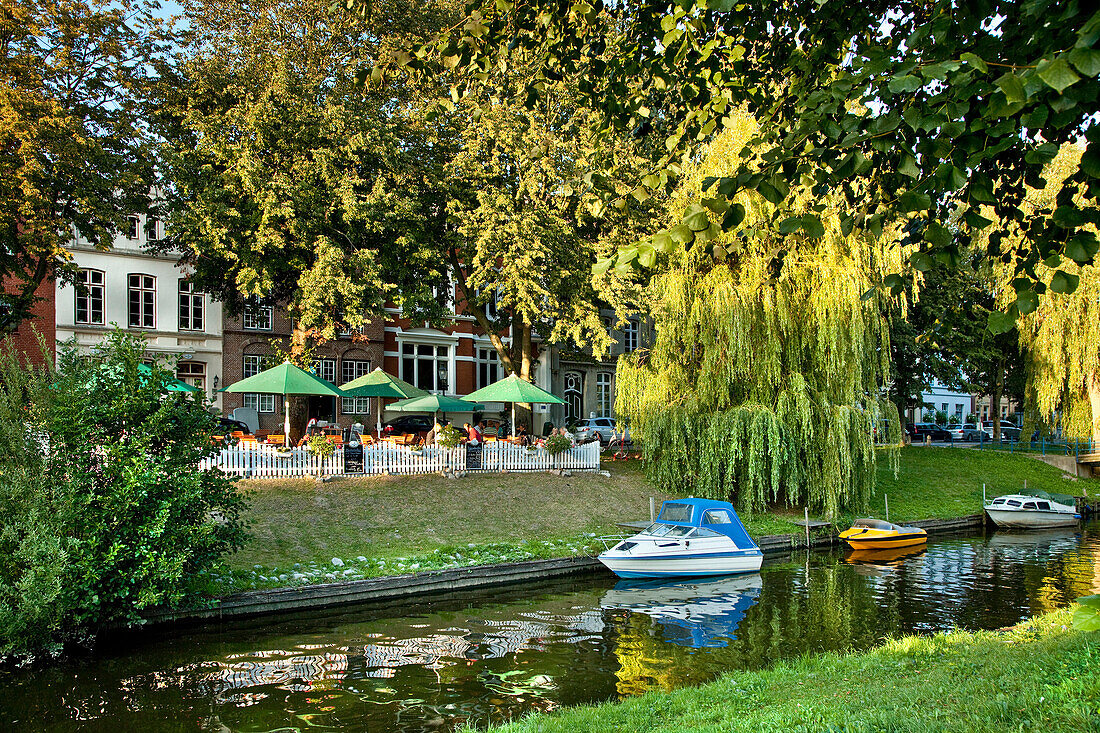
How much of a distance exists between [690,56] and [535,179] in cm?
1904

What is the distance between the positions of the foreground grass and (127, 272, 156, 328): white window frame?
32.4m

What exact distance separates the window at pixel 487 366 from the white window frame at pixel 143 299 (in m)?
16.4

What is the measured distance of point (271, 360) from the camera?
3503cm

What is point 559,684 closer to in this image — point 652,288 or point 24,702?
point 24,702

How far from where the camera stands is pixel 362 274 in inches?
916

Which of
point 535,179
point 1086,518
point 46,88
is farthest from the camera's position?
point 1086,518

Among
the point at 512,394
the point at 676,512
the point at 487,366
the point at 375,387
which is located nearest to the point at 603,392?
the point at 487,366

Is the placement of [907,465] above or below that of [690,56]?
below

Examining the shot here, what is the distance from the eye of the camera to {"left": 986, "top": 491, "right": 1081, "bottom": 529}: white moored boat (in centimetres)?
2588

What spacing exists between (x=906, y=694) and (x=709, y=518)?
12.4m

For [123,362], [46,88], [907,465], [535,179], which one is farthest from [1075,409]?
[46,88]

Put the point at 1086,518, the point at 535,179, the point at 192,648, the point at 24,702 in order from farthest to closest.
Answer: the point at 1086,518, the point at 535,179, the point at 192,648, the point at 24,702

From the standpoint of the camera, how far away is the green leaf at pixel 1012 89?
2734 millimetres

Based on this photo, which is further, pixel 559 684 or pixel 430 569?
pixel 430 569
